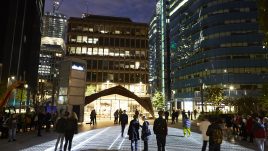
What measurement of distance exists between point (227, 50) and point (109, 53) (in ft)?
108

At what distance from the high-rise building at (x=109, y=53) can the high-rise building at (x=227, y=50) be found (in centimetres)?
1676

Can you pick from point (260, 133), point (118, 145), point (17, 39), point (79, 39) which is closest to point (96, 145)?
point (118, 145)

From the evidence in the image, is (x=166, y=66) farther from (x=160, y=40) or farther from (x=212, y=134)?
(x=212, y=134)

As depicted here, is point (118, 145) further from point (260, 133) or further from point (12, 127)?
point (260, 133)

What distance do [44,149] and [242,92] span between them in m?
68.9

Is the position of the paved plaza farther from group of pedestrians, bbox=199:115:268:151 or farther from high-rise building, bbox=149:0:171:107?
high-rise building, bbox=149:0:171:107

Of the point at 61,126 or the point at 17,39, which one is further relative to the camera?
the point at 17,39

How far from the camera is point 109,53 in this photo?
A: 8056 cm

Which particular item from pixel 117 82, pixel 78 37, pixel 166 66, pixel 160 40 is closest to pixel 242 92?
pixel 117 82

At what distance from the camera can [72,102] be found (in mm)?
31875

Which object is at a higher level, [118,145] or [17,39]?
[17,39]

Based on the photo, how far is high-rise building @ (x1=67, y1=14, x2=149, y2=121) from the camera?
3132 inches

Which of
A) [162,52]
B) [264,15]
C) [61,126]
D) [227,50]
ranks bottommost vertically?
[61,126]

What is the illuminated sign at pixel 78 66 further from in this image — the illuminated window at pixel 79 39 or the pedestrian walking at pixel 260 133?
the illuminated window at pixel 79 39
